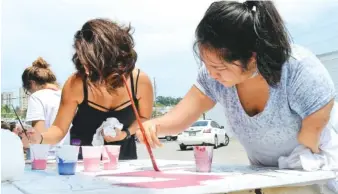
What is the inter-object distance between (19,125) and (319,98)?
1.24m

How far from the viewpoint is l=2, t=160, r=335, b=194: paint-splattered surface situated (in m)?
1.06

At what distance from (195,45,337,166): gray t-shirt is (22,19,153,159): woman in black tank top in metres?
0.67

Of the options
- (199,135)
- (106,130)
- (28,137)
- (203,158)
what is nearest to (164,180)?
(203,158)

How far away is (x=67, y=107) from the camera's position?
2.14 m

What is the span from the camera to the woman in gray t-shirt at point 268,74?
1.41m

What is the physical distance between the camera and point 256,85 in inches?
61.4

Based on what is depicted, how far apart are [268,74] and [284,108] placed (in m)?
0.12

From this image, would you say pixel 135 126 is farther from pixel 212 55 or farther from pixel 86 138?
pixel 212 55

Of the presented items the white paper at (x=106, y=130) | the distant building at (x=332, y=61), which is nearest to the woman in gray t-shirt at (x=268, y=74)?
the white paper at (x=106, y=130)

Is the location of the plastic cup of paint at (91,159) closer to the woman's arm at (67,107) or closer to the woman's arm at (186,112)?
the woman's arm at (186,112)

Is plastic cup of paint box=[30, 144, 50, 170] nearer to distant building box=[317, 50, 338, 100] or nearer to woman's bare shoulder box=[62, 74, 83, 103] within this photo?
woman's bare shoulder box=[62, 74, 83, 103]

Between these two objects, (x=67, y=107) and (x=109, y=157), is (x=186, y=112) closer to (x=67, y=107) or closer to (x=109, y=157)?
(x=109, y=157)

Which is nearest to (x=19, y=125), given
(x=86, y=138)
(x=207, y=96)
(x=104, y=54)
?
(x=86, y=138)

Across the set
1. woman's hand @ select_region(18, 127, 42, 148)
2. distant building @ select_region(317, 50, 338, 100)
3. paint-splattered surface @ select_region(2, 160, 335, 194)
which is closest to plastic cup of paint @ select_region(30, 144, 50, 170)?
paint-splattered surface @ select_region(2, 160, 335, 194)
